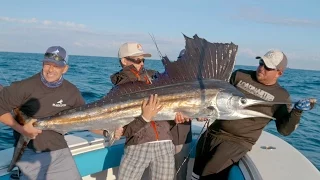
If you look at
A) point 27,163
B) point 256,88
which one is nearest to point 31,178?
point 27,163

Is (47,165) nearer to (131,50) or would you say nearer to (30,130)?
(30,130)

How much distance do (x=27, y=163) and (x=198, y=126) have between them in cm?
209

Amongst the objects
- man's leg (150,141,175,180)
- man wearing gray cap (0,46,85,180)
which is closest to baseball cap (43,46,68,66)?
man wearing gray cap (0,46,85,180)

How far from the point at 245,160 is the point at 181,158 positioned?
1.99 ft

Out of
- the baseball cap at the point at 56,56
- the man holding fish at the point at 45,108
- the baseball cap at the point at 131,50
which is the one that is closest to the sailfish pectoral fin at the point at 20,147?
the man holding fish at the point at 45,108

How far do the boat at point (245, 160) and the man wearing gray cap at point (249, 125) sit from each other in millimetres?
105

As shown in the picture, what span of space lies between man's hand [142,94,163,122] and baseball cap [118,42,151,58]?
0.42 m

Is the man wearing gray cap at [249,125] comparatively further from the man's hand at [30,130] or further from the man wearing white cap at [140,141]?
the man's hand at [30,130]

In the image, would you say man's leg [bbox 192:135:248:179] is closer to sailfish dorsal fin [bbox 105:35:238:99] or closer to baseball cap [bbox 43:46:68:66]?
sailfish dorsal fin [bbox 105:35:238:99]

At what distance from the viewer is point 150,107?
254 centimetres

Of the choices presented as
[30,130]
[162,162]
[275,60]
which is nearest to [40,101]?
[30,130]

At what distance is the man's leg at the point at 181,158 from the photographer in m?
3.19

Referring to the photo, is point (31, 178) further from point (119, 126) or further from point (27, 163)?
point (119, 126)

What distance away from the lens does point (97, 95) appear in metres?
11.8
